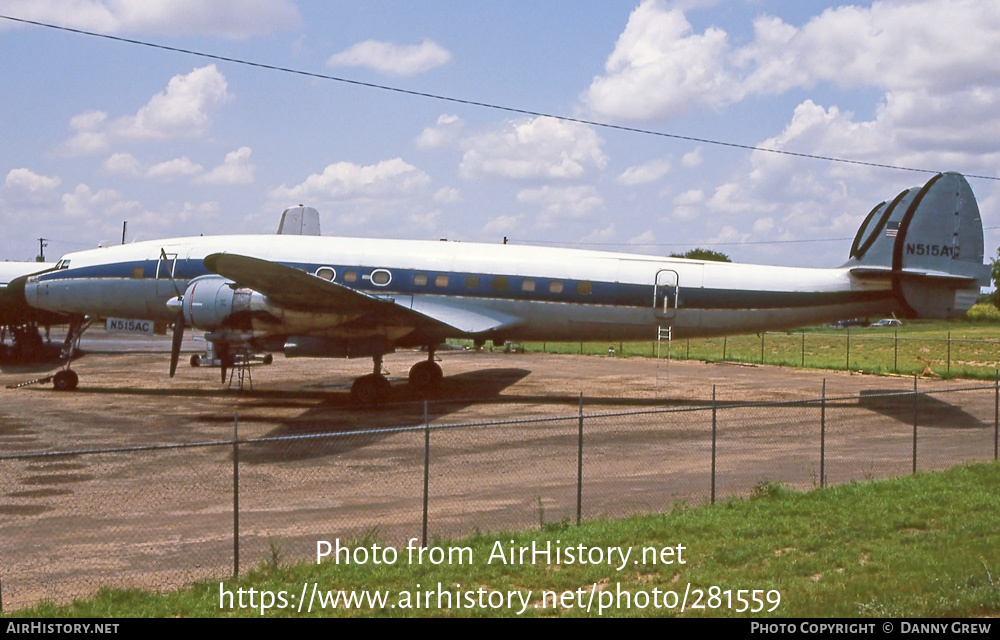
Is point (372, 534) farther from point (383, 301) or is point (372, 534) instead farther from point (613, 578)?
point (383, 301)

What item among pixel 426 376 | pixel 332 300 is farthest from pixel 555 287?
pixel 332 300

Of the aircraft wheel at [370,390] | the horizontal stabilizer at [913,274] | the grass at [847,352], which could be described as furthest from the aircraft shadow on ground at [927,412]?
the aircraft wheel at [370,390]

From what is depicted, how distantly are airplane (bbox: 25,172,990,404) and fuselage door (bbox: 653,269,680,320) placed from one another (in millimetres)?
28

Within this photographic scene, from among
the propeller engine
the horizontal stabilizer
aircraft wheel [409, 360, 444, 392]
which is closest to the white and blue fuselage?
the horizontal stabilizer

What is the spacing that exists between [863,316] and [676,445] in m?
9.48

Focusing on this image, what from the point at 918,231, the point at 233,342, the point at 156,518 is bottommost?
the point at 156,518

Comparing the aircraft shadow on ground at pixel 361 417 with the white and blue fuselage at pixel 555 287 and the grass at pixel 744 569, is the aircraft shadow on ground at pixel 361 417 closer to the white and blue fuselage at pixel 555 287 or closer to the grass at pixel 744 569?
the white and blue fuselage at pixel 555 287

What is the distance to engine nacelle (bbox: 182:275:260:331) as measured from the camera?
22.4 m

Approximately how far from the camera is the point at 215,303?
22.5 meters

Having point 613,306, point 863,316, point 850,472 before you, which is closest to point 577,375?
point 613,306

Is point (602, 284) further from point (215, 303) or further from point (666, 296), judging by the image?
point (215, 303)

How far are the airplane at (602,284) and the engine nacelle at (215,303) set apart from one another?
0.70 ft

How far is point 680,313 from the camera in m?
24.8

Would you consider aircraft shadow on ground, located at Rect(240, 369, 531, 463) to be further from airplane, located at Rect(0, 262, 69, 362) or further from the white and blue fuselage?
airplane, located at Rect(0, 262, 69, 362)
